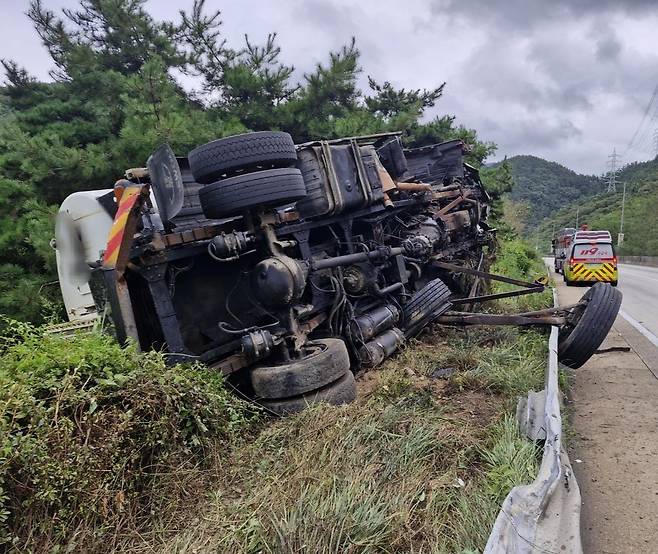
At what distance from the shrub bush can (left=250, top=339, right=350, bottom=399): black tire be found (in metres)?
0.54

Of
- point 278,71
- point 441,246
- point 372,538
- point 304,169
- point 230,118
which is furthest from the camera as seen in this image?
point 278,71

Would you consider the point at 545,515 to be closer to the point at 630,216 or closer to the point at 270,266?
the point at 270,266

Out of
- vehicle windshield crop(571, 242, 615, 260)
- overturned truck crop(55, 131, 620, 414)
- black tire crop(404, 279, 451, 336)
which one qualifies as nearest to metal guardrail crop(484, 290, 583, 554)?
overturned truck crop(55, 131, 620, 414)

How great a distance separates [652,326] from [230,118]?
8.51 meters

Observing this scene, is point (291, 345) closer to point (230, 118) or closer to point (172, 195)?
point (172, 195)

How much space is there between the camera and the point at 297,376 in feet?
11.3

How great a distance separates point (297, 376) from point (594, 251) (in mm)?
16032

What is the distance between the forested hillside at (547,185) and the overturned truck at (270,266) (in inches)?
3799

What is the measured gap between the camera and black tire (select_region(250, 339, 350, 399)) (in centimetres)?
343

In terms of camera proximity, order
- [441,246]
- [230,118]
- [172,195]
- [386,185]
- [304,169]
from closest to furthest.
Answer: [172,195], [304,169], [386,185], [441,246], [230,118]

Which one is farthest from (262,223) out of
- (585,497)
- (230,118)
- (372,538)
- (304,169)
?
(230,118)

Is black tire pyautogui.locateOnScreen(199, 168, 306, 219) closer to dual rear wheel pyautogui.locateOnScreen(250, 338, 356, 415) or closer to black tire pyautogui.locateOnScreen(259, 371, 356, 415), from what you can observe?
dual rear wheel pyautogui.locateOnScreen(250, 338, 356, 415)

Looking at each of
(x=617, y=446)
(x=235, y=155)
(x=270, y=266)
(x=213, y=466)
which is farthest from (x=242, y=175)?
(x=617, y=446)

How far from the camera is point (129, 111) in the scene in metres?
8.29
